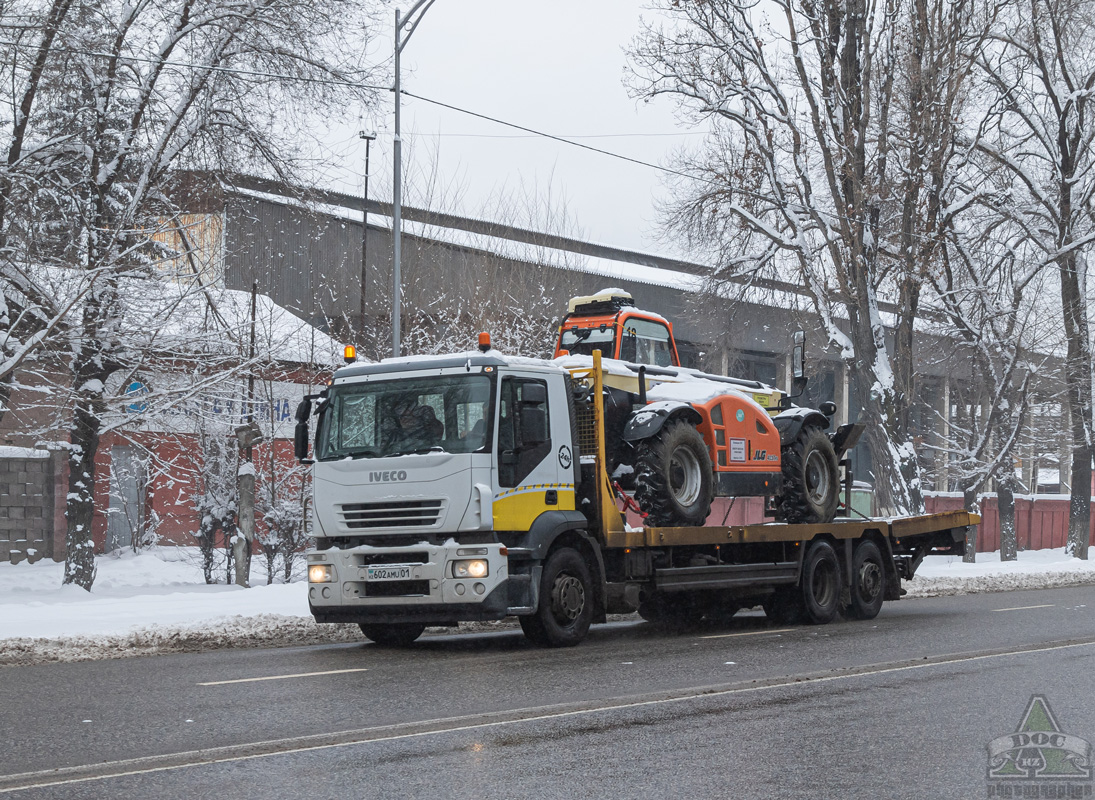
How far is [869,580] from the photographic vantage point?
16.9 metres

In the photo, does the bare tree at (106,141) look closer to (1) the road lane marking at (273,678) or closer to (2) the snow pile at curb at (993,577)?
(1) the road lane marking at (273,678)

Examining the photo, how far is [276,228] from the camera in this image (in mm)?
36156

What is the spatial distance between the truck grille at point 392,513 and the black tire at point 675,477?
8.20 feet

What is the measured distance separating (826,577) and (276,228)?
23876 millimetres

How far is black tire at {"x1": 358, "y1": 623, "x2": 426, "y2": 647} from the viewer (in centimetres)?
1319

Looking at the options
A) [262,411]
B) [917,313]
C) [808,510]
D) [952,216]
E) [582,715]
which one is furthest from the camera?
[917,313]

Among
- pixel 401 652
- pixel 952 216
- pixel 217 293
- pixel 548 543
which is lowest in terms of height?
pixel 401 652

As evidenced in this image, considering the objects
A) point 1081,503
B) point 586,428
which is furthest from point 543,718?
point 1081,503

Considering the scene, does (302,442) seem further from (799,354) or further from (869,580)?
(869,580)

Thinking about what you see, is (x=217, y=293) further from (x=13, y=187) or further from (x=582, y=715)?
(x=582, y=715)

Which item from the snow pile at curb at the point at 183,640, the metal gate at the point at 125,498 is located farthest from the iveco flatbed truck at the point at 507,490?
the metal gate at the point at 125,498

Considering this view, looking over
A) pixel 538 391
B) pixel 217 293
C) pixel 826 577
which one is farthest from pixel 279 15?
pixel 826 577

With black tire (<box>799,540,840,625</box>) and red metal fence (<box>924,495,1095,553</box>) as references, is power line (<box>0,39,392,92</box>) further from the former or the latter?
red metal fence (<box>924,495,1095,553</box>)

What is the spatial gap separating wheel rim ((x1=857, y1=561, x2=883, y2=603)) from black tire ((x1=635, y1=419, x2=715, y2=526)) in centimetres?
366
